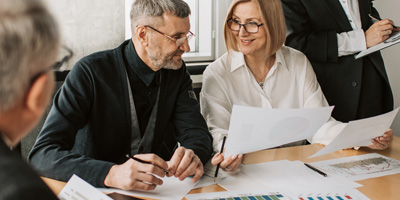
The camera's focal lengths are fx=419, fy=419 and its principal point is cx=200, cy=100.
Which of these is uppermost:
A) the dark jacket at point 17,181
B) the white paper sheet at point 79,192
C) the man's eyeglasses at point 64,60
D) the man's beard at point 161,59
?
the dark jacket at point 17,181

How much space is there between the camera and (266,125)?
4.73ft

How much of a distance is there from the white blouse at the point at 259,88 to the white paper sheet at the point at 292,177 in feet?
1.36

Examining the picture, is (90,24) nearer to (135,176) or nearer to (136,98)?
(136,98)

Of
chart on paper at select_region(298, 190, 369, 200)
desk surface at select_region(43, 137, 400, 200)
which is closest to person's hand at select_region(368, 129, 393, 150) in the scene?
desk surface at select_region(43, 137, 400, 200)

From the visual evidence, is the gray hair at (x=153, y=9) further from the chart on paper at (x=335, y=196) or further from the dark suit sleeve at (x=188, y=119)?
the chart on paper at (x=335, y=196)

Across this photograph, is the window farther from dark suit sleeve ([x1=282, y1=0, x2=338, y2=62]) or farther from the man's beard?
the man's beard

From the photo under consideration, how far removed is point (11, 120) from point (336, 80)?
2100mm

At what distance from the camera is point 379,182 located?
4.85 ft

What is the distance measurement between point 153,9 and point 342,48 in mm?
1163

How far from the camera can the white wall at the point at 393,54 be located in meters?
3.57

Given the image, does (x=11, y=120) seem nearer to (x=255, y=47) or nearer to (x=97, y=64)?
(x=97, y=64)

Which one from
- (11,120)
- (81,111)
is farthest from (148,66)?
(11,120)

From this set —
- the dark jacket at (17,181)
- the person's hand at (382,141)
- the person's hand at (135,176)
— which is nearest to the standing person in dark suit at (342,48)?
the person's hand at (382,141)

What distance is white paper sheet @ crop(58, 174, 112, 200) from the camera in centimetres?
121
